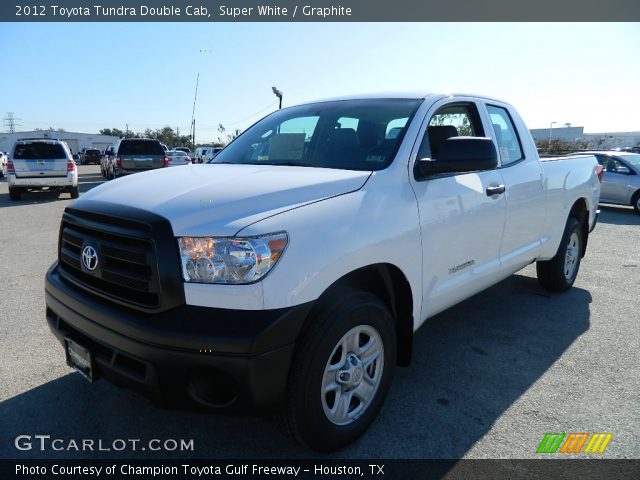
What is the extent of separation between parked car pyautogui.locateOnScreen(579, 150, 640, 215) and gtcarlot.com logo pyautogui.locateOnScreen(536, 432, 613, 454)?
11.5 m

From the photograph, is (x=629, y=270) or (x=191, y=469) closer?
(x=191, y=469)

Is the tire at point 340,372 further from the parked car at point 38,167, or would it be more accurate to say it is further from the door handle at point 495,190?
the parked car at point 38,167

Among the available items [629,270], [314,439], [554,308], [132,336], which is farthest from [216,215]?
[629,270]

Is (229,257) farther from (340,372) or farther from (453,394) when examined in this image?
(453,394)

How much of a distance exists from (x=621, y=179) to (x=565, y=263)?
912 cm

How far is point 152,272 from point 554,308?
4.05 metres

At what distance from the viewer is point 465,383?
3123 millimetres

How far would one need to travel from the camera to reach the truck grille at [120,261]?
6.57 feet

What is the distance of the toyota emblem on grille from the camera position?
2277mm

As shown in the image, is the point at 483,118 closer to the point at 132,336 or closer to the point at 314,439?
the point at 314,439

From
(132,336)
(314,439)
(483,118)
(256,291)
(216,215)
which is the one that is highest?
(483,118)

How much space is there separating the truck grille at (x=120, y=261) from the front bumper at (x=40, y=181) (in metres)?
12.5

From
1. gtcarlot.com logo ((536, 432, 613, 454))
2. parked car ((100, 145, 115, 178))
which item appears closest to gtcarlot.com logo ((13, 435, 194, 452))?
gtcarlot.com logo ((536, 432, 613, 454))

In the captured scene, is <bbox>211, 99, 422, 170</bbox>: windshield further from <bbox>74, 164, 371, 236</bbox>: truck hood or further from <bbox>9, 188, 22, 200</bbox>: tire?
<bbox>9, 188, 22, 200</bbox>: tire
